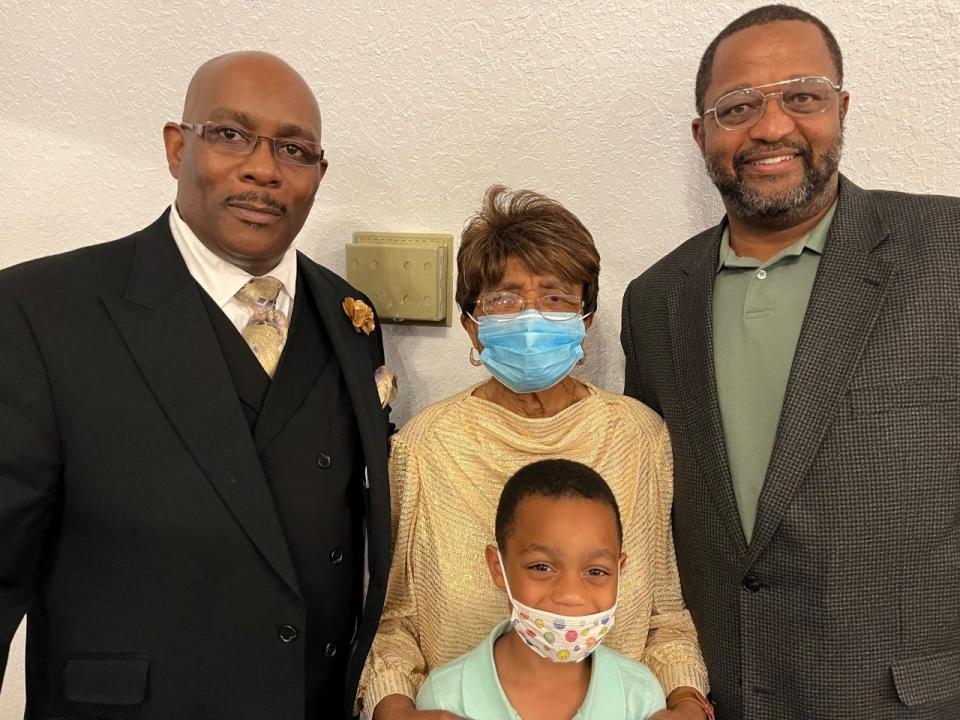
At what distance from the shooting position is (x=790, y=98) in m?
1.45

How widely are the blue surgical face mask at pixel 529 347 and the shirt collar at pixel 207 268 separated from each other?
18.0 inches

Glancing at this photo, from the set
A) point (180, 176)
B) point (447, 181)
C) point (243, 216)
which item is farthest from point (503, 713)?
point (447, 181)

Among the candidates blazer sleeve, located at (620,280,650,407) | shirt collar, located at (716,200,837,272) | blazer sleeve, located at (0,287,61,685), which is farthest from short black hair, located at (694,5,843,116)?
blazer sleeve, located at (0,287,61,685)

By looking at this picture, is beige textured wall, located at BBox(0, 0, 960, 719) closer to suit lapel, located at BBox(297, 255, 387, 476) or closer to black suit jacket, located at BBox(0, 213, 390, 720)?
suit lapel, located at BBox(297, 255, 387, 476)

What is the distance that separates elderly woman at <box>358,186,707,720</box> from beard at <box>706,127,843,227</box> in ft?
0.96

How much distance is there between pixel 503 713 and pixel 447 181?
1234 millimetres

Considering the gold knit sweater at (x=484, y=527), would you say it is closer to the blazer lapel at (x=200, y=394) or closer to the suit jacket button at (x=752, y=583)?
the suit jacket button at (x=752, y=583)

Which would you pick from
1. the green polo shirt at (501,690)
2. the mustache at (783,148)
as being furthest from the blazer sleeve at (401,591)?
the mustache at (783,148)

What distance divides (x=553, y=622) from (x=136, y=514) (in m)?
0.67

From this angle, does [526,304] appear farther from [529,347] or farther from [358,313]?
[358,313]

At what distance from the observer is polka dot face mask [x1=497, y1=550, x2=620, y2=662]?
1.16 m

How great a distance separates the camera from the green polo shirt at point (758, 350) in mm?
1444

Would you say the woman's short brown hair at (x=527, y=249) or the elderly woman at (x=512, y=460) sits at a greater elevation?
the woman's short brown hair at (x=527, y=249)

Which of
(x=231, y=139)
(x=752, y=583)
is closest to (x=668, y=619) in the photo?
(x=752, y=583)
